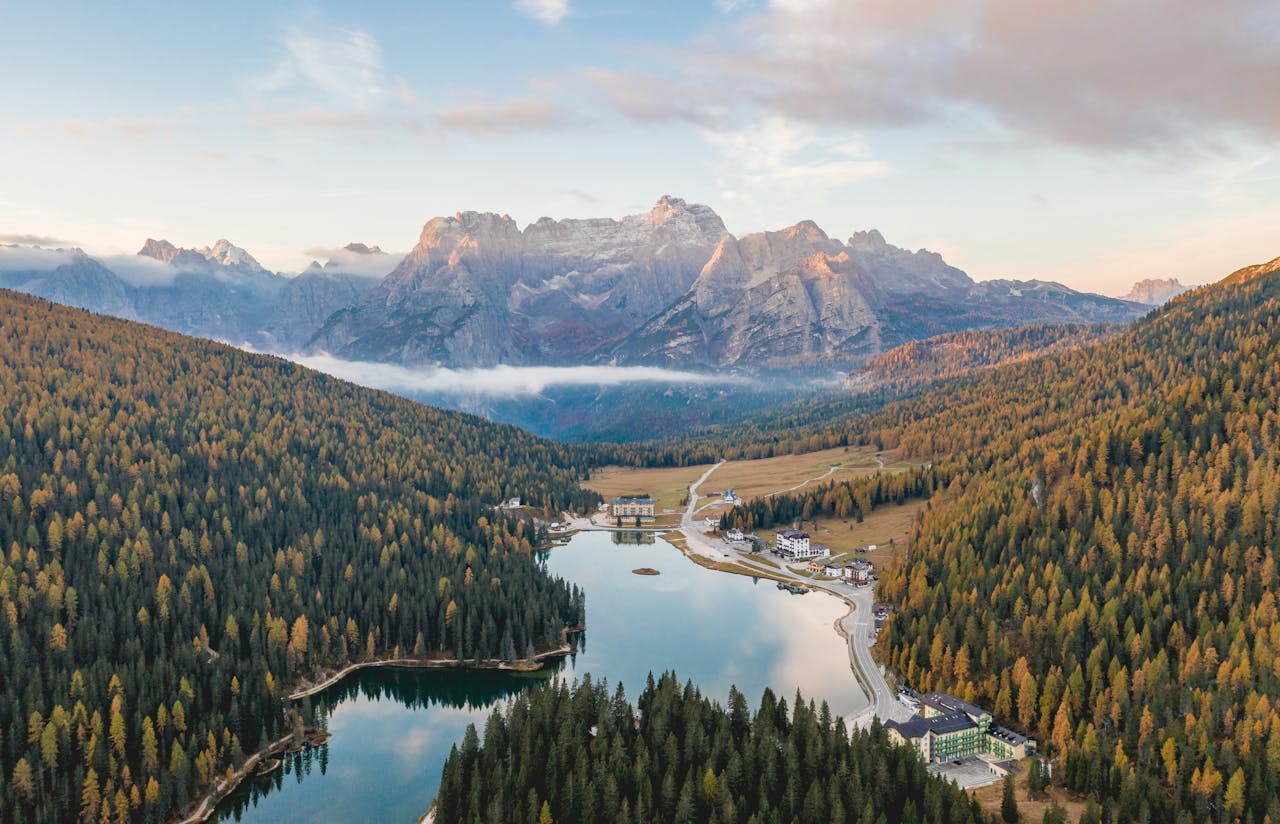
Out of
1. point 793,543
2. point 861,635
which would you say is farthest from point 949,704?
point 793,543

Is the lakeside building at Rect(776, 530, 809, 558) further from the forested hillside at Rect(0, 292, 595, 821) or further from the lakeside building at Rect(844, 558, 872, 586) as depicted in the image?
the forested hillside at Rect(0, 292, 595, 821)

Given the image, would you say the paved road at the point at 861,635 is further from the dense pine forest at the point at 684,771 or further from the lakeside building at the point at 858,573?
the dense pine forest at the point at 684,771

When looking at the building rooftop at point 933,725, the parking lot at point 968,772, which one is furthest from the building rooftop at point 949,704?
the parking lot at point 968,772

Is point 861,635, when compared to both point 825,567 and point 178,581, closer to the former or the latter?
point 825,567

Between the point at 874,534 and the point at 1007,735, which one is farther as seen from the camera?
the point at 874,534

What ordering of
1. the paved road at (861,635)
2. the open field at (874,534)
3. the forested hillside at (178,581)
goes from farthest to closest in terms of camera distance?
the open field at (874,534)
the paved road at (861,635)
the forested hillside at (178,581)

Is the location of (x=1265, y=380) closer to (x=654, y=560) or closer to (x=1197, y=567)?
(x=1197, y=567)

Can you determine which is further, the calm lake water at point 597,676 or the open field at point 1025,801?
the calm lake water at point 597,676
